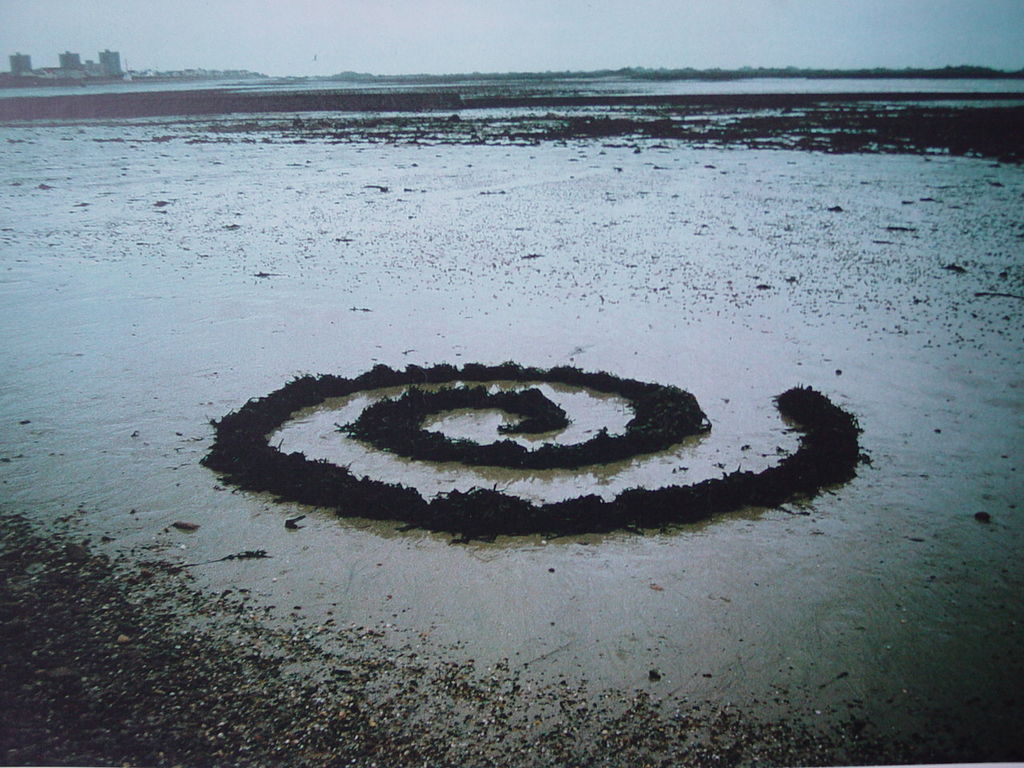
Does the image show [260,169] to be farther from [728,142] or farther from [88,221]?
[728,142]

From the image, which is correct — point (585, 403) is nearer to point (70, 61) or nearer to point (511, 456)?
point (511, 456)

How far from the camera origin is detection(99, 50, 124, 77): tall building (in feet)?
21.0

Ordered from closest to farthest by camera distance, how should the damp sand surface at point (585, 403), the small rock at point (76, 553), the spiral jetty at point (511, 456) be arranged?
1. the damp sand surface at point (585, 403)
2. the small rock at point (76, 553)
3. the spiral jetty at point (511, 456)

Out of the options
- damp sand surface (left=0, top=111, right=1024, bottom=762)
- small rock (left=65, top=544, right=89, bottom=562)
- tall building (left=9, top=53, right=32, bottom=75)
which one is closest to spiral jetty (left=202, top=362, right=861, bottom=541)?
damp sand surface (left=0, top=111, right=1024, bottom=762)

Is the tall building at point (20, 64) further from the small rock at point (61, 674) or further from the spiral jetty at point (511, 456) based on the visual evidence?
the small rock at point (61, 674)

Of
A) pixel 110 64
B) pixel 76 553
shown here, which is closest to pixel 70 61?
pixel 110 64

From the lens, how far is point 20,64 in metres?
5.70

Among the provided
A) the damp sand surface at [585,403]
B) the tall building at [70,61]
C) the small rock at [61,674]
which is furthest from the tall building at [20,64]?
the small rock at [61,674]

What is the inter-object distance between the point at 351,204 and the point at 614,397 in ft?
37.3

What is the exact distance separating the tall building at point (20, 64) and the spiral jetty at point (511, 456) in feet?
10.4

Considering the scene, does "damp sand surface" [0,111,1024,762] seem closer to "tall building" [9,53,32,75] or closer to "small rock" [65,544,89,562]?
"small rock" [65,544,89,562]

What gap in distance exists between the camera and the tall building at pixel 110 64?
6410 mm

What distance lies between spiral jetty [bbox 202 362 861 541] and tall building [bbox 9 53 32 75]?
317cm

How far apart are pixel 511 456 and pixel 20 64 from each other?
5007mm
